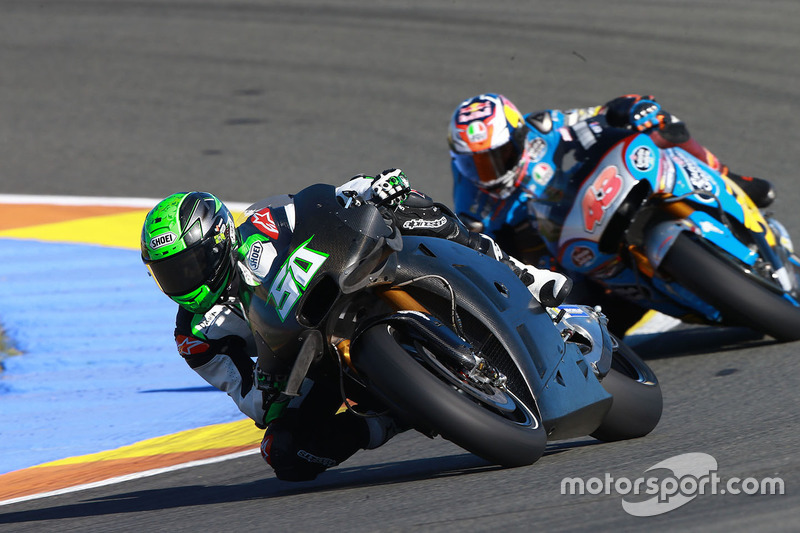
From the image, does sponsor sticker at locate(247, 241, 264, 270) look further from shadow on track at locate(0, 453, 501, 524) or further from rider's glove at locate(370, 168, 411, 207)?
shadow on track at locate(0, 453, 501, 524)

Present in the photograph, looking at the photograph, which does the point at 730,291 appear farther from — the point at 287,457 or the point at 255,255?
the point at 255,255

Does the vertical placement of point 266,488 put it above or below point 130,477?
above

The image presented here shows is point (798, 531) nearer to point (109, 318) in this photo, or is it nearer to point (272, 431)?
point (272, 431)

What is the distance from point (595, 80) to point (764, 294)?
6.57 meters

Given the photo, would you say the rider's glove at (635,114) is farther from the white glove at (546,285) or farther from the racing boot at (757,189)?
the white glove at (546,285)

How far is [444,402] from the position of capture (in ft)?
12.6

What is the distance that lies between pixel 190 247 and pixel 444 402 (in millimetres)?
1123

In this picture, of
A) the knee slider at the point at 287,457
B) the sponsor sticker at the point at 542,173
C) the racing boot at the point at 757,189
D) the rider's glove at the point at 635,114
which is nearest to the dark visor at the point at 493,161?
the sponsor sticker at the point at 542,173

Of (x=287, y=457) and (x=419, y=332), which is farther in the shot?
(x=287, y=457)

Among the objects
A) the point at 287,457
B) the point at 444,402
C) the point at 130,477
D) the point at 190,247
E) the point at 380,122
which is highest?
the point at 190,247

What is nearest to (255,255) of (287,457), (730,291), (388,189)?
(388,189)

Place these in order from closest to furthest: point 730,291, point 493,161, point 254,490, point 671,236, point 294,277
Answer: point 294,277 → point 254,490 → point 730,291 → point 671,236 → point 493,161

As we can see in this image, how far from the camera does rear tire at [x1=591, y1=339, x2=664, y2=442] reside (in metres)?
4.76

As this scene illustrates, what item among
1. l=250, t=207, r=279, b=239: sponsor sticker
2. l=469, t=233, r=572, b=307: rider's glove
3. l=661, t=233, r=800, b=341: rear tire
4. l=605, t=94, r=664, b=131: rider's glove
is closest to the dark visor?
l=605, t=94, r=664, b=131: rider's glove
